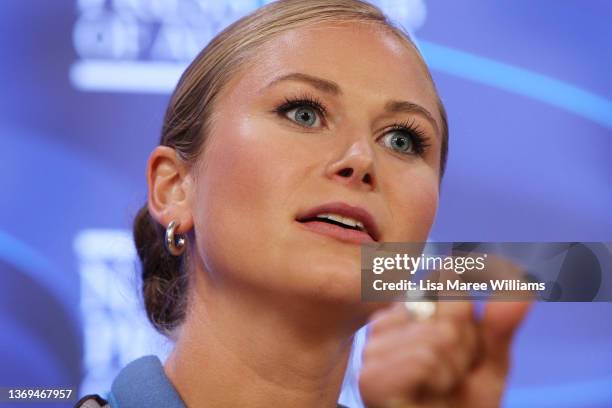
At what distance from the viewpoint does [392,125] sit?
1032mm

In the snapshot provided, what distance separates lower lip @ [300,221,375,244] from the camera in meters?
0.92

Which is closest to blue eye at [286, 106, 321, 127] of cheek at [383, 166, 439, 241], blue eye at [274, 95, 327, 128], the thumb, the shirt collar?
blue eye at [274, 95, 327, 128]

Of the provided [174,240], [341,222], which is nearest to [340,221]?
[341,222]

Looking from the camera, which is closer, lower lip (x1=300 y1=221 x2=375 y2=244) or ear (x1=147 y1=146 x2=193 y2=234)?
lower lip (x1=300 y1=221 x2=375 y2=244)

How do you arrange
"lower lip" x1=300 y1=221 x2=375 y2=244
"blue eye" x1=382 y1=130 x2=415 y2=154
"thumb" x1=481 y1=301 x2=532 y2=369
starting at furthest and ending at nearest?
"blue eye" x1=382 y1=130 x2=415 y2=154 → "lower lip" x1=300 y1=221 x2=375 y2=244 → "thumb" x1=481 y1=301 x2=532 y2=369

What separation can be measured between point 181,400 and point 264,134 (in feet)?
1.08

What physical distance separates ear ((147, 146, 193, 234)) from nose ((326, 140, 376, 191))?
0.23 meters

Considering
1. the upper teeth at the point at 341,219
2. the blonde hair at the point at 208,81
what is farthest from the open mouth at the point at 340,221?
the blonde hair at the point at 208,81

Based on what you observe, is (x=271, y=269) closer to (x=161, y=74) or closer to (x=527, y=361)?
(x=527, y=361)

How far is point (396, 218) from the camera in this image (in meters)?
0.98

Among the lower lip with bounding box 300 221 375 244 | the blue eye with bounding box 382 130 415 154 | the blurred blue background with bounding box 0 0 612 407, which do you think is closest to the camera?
the lower lip with bounding box 300 221 375 244

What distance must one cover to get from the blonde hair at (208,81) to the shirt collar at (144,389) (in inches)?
5.2

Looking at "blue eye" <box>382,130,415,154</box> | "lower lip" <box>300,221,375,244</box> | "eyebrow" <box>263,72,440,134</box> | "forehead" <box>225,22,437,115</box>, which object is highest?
"forehead" <box>225,22,437,115</box>

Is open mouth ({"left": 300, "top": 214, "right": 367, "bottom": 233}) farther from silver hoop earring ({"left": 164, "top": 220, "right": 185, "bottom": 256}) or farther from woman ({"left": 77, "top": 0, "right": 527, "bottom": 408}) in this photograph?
silver hoop earring ({"left": 164, "top": 220, "right": 185, "bottom": 256})
